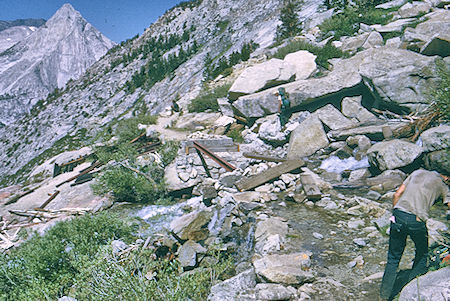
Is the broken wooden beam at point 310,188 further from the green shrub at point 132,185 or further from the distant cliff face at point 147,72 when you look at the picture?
the distant cliff face at point 147,72

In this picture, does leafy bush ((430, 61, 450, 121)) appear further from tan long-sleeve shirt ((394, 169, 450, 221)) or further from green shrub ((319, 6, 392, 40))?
green shrub ((319, 6, 392, 40))

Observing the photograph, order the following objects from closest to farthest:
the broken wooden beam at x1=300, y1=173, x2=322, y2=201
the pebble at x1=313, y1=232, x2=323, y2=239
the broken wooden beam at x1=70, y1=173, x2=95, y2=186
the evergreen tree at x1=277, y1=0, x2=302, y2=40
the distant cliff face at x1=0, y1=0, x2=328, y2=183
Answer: the pebble at x1=313, y1=232, x2=323, y2=239, the broken wooden beam at x1=300, y1=173, x2=322, y2=201, the broken wooden beam at x1=70, y1=173, x2=95, y2=186, the evergreen tree at x1=277, y1=0, x2=302, y2=40, the distant cliff face at x1=0, y1=0, x2=328, y2=183

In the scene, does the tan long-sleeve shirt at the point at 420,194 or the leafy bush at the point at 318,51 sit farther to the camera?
the leafy bush at the point at 318,51

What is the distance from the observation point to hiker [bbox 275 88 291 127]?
858 cm

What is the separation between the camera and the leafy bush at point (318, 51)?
10.5 meters

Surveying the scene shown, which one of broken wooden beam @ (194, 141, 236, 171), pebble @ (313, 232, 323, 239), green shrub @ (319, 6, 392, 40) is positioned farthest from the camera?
green shrub @ (319, 6, 392, 40)

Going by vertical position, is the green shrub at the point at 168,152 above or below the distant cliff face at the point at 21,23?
below

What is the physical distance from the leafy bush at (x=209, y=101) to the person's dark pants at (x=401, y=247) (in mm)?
9653

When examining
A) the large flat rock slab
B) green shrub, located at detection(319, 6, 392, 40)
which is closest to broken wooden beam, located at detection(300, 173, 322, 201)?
the large flat rock slab

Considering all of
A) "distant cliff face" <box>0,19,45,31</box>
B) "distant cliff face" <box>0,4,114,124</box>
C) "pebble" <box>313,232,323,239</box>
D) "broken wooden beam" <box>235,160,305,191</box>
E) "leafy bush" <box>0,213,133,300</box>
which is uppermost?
"distant cliff face" <box>0,19,45,31</box>

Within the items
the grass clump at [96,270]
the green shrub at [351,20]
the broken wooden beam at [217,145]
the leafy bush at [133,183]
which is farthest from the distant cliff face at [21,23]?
the grass clump at [96,270]

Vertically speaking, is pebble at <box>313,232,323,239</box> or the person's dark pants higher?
the person's dark pants

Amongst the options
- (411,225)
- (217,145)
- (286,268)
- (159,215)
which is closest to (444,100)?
(411,225)

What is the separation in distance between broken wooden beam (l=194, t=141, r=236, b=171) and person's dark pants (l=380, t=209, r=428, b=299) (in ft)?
16.6
